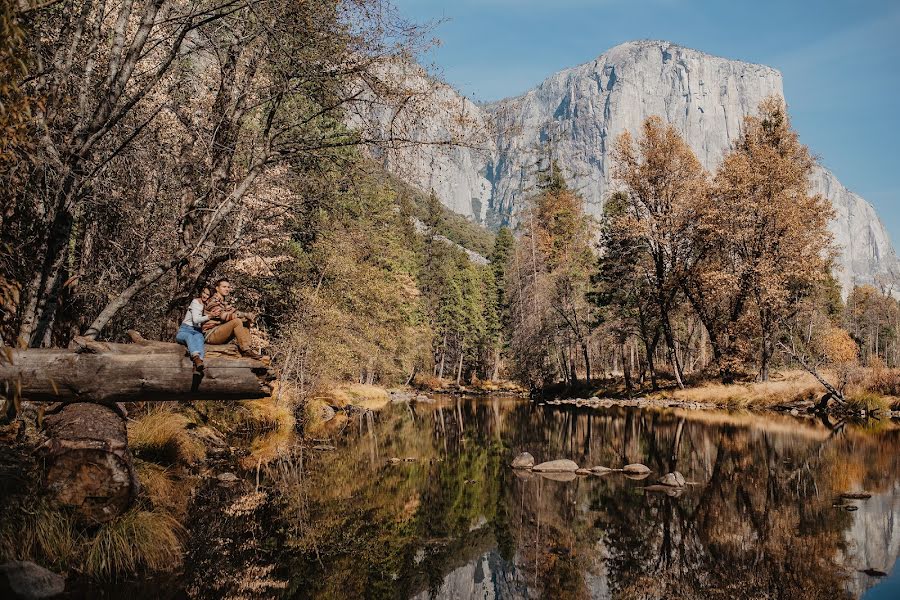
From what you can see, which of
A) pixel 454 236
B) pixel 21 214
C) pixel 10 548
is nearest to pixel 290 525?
pixel 10 548

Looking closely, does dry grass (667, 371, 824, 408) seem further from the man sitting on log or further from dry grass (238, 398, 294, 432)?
the man sitting on log

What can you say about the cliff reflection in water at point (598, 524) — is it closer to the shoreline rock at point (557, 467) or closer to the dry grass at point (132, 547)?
the shoreline rock at point (557, 467)

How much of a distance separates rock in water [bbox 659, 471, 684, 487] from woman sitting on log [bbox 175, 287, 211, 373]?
10.1 meters

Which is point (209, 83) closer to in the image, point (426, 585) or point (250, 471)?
point (250, 471)

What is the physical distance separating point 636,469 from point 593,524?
192 inches

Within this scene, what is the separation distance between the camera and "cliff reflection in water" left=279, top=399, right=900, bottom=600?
7742 mm

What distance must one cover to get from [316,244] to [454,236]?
103 m

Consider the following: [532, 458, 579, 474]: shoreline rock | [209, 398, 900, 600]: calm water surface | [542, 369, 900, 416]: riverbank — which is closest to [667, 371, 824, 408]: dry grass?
[542, 369, 900, 416]: riverbank

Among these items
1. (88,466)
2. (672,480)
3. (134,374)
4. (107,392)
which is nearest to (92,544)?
(88,466)

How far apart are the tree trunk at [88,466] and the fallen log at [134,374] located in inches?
32.7

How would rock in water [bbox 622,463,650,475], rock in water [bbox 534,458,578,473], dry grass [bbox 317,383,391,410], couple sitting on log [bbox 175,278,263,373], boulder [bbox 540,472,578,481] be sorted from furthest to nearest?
1. dry grass [bbox 317,383,391,410]
2. rock in water [bbox 534,458,578,473]
3. rock in water [bbox 622,463,650,475]
4. boulder [bbox 540,472,578,481]
5. couple sitting on log [bbox 175,278,263,373]

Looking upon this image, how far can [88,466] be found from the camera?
7.38 meters

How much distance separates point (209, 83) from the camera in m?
11.6

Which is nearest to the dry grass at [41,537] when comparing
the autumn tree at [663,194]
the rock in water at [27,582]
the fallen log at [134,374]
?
the rock in water at [27,582]
